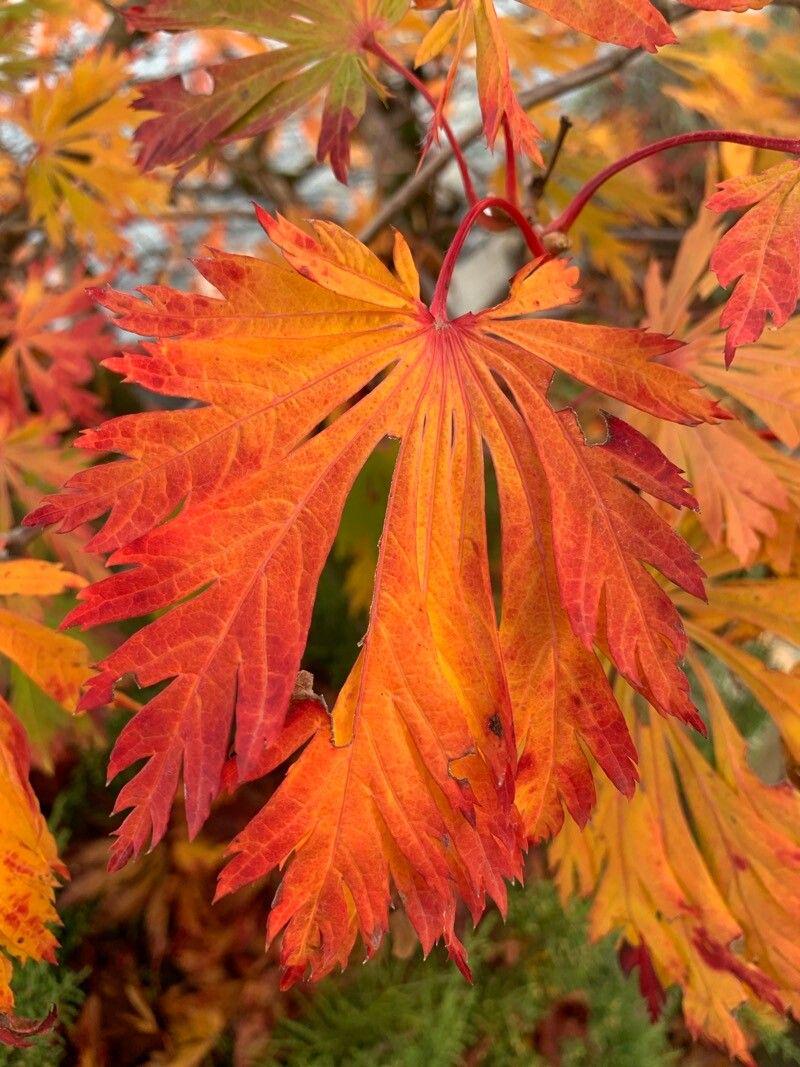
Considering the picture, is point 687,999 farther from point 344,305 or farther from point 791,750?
point 344,305

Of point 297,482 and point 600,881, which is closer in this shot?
point 297,482

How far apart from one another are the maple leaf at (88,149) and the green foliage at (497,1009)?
109cm

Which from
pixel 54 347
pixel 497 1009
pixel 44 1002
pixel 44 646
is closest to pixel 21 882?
pixel 44 646

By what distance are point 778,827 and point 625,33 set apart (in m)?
0.67

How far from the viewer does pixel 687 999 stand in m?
0.78

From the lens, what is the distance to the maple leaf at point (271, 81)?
2.24 ft

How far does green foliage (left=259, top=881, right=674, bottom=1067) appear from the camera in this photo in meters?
1.20

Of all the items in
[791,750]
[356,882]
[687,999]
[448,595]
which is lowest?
[687,999]

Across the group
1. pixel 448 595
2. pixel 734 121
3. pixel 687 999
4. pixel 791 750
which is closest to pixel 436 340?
pixel 448 595

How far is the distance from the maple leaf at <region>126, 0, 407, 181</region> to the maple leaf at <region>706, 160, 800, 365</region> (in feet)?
1.08

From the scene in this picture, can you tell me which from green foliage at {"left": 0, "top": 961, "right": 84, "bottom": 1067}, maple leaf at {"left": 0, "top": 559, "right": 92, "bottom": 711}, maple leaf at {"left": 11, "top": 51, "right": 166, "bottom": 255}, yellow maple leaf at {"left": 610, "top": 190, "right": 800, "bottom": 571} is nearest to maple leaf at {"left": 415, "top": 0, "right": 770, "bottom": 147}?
yellow maple leaf at {"left": 610, "top": 190, "right": 800, "bottom": 571}

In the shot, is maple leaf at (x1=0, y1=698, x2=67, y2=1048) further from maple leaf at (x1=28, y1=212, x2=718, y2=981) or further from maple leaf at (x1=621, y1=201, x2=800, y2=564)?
maple leaf at (x1=621, y1=201, x2=800, y2=564)

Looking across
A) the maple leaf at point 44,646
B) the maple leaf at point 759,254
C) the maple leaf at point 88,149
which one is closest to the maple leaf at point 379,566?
the maple leaf at point 759,254

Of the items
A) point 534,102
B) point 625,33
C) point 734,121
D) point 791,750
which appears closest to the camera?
point 625,33
